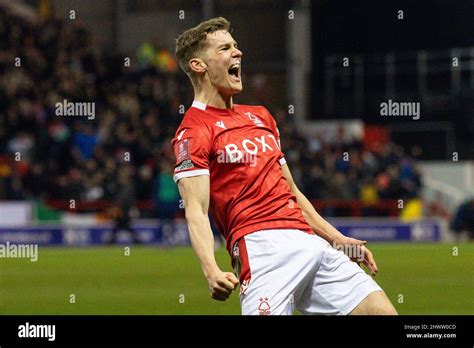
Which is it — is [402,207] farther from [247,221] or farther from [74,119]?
[247,221]

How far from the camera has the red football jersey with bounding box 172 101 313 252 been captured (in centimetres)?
618

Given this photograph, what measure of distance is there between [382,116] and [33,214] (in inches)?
363

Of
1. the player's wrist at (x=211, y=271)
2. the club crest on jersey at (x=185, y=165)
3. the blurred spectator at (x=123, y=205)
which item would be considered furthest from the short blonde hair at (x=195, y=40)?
the blurred spectator at (x=123, y=205)

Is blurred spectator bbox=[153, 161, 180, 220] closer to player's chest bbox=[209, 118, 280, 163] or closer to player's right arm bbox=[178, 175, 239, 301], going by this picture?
player's chest bbox=[209, 118, 280, 163]

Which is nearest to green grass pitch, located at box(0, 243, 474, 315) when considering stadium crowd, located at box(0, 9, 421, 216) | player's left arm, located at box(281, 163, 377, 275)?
stadium crowd, located at box(0, 9, 421, 216)

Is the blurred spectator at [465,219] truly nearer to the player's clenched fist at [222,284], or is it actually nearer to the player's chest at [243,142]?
the player's chest at [243,142]

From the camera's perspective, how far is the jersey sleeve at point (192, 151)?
6102 mm

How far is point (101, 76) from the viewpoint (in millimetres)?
28859

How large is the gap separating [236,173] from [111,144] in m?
20.3

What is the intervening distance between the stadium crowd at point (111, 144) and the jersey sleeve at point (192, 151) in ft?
55.6

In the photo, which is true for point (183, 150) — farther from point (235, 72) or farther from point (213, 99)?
point (235, 72)

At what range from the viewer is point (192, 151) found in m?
6.12

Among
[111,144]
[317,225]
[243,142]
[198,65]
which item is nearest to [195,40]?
[198,65]
